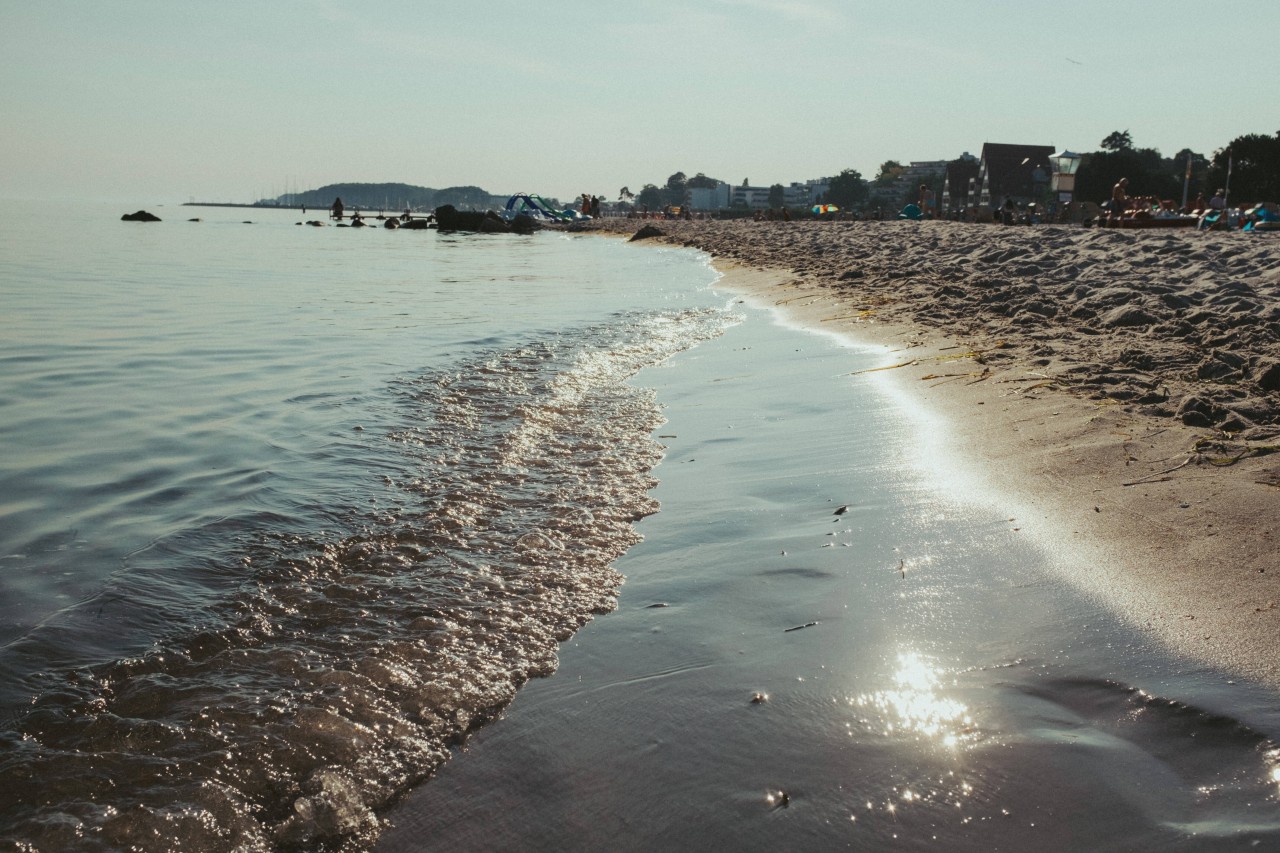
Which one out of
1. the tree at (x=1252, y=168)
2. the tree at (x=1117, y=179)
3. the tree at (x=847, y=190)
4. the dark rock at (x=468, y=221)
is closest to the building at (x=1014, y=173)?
the tree at (x=1117, y=179)

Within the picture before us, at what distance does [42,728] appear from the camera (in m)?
2.39

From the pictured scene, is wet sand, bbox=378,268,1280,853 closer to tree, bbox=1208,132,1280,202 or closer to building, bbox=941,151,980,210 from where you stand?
tree, bbox=1208,132,1280,202

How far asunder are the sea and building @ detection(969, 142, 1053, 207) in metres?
80.7

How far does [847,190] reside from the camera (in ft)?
454

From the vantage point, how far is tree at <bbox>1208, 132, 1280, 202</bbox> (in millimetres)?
51562

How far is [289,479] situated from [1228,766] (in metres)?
4.23

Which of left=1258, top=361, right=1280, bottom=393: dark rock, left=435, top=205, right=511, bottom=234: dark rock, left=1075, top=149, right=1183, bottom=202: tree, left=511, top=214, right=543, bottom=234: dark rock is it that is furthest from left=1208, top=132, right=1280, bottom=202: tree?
left=1258, top=361, right=1280, bottom=393: dark rock

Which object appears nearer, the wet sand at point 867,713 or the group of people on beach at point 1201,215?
the wet sand at point 867,713

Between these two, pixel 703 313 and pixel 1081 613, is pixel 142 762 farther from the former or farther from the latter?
pixel 703 313

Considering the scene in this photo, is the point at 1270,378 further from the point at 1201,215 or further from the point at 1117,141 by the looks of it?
the point at 1117,141

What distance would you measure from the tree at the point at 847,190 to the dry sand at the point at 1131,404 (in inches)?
5154

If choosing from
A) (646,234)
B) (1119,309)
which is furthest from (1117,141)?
(1119,309)

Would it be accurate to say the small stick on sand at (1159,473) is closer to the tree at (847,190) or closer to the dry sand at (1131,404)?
the dry sand at (1131,404)

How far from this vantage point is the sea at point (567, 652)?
6.53ft
